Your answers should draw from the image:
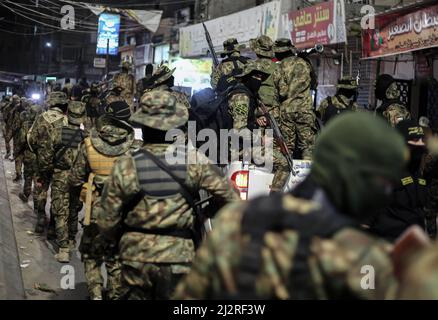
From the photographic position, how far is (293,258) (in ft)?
6.62

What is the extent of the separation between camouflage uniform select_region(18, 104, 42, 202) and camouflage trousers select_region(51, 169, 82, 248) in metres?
1.99

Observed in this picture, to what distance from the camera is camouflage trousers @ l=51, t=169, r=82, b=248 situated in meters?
7.69

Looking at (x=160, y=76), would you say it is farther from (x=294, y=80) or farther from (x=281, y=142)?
(x=281, y=142)

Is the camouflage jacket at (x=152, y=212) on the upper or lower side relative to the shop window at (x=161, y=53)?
lower

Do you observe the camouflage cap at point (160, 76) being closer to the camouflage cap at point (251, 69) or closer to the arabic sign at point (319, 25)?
the camouflage cap at point (251, 69)

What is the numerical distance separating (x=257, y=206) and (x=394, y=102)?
5829 mm

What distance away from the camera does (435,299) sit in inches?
75.6

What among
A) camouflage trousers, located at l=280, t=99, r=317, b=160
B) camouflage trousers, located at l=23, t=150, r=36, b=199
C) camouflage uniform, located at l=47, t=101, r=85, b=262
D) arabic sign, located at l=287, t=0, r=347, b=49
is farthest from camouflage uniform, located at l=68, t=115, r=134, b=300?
arabic sign, located at l=287, t=0, r=347, b=49

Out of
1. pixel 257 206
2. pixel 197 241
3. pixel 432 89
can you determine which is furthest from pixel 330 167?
pixel 432 89

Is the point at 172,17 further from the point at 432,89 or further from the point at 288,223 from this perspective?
the point at 288,223

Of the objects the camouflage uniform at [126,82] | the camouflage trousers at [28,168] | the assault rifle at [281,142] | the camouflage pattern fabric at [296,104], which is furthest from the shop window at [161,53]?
the assault rifle at [281,142]

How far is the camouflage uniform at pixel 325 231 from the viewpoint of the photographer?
1.96 m

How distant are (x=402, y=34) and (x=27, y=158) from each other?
25.1ft

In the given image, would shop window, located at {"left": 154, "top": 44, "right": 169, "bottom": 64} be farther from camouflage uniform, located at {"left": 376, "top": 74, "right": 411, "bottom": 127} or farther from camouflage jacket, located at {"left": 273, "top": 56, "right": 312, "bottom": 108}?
camouflage uniform, located at {"left": 376, "top": 74, "right": 411, "bottom": 127}
